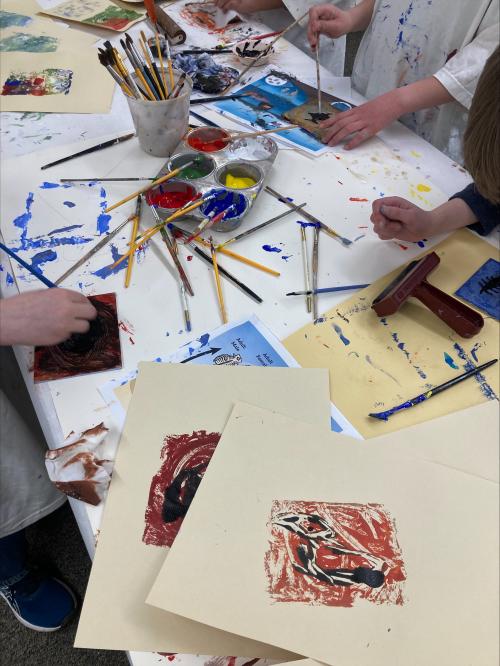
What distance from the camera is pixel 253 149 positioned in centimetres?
98

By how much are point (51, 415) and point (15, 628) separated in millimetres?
728

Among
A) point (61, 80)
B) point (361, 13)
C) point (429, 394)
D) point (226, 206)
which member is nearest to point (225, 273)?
point (226, 206)

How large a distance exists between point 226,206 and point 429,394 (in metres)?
0.46

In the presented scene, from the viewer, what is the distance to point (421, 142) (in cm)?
107

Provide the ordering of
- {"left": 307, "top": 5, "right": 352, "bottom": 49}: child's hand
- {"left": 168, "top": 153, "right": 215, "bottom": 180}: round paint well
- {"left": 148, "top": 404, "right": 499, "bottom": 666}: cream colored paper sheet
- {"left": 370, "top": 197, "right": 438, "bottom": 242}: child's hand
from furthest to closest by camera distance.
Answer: {"left": 307, "top": 5, "right": 352, "bottom": 49}: child's hand
{"left": 168, "top": 153, "right": 215, "bottom": 180}: round paint well
{"left": 370, "top": 197, "right": 438, "bottom": 242}: child's hand
{"left": 148, "top": 404, "right": 499, "bottom": 666}: cream colored paper sheet

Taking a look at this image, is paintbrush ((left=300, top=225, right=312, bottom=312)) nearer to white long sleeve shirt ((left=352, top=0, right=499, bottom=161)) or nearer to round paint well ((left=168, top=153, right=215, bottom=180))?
round paint well ((left=168, top=153, right=215, bottom=180))

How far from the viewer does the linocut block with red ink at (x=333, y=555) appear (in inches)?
20.4

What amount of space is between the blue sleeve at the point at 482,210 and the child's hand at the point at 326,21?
24.1 inches

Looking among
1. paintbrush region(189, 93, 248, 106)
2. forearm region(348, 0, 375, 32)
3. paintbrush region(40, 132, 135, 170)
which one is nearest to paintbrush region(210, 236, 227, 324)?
paintbrush region(40, 132, 135, 170)

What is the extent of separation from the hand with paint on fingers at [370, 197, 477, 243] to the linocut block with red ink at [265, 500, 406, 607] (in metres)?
0.47

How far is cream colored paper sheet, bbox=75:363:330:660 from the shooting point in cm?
50

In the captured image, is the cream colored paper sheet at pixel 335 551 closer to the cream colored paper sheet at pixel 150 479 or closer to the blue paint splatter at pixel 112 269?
the cream colored paper sheet at pixel 150 479

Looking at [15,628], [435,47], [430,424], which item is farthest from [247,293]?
[15,628]

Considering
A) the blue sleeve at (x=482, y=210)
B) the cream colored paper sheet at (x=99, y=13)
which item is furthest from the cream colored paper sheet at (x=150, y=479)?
the cream colored paper sheet at (x=99, y=13)
